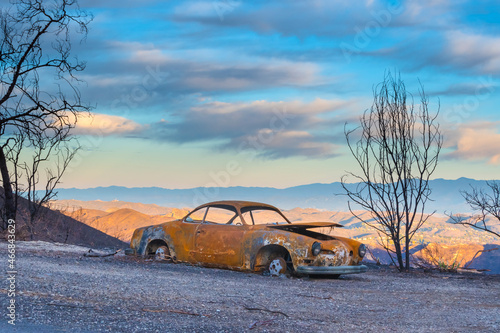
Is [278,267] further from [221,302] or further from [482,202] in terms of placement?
[482,202]

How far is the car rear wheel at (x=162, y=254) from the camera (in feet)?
38.4

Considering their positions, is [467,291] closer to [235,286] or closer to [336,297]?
[336,297]

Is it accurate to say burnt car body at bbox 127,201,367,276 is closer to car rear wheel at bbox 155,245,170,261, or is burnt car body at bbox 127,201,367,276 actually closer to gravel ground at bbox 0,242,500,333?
car rear wheel at bbox 155,245,170,261

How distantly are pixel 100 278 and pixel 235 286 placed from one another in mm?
2112

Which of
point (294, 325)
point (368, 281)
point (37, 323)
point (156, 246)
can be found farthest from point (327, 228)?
point (37, 323)

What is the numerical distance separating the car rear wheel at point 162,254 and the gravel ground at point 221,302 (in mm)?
933

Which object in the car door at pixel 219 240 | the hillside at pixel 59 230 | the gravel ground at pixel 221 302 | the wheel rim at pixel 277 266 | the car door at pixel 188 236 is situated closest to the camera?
the gravel ground at pixel 221 302

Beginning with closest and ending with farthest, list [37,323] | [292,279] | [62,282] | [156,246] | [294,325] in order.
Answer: [37,323] → [294,325] → [62,282] → [292,279] → [156,246]

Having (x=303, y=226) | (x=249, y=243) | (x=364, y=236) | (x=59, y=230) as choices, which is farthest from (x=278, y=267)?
(x=364, y=236)

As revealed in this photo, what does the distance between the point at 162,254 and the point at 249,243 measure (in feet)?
7.50

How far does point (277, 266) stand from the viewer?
33.8ft

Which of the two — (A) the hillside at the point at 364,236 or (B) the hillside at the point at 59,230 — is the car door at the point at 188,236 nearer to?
(A) the hillside at the point at 364,236

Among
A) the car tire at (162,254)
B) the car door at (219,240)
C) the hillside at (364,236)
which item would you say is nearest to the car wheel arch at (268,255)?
the car door at (219,240)

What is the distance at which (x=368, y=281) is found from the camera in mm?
11039
